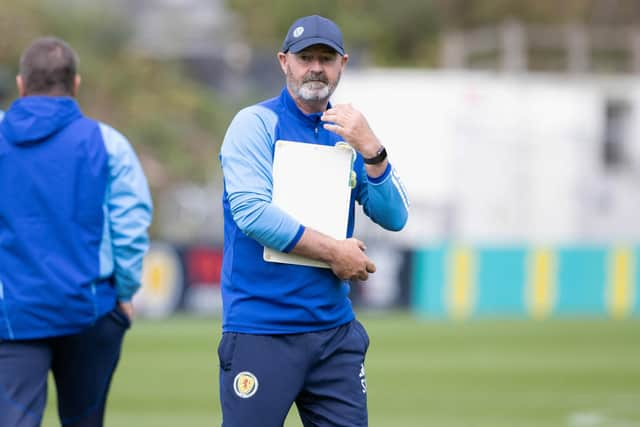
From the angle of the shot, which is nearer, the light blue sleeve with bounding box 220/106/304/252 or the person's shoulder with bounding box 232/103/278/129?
the light blue sleeve with bounding box 220/106/304/252

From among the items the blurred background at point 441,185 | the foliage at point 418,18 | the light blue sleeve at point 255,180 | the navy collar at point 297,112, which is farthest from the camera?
the foliage at point 418,18

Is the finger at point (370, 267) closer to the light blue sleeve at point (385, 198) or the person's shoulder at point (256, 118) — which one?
the light blue sleeve at point (385, 198)

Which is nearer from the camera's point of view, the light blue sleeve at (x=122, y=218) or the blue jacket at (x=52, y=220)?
the blue jacket at (x=52, y=220)

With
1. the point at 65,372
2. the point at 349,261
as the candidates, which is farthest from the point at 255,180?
the point at 65,372

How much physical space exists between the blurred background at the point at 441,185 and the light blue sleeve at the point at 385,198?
15.9 feet

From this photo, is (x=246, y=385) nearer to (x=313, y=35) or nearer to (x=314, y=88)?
(x=314, y=88)

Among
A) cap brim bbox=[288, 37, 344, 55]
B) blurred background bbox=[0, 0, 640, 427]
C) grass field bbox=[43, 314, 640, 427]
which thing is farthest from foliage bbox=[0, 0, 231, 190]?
cap brim bbox=[288, 37, 344, 55]

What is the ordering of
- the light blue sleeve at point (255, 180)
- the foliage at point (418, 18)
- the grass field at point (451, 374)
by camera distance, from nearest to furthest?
the light blue sleeve at point (255, 180)
the grass field at point (451, 374)
the foliage at point (418, 18)

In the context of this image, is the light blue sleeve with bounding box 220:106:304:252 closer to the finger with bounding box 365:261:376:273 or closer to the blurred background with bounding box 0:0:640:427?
the finger with bounding box 365:261:376:273

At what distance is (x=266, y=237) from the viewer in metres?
4.99

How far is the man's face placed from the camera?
5176mm

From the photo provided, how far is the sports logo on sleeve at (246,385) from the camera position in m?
5.09

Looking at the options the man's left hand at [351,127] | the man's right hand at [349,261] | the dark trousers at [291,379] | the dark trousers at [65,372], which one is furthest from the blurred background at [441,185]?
the man's left hand at [351,127]

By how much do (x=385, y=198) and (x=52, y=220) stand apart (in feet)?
4.88
